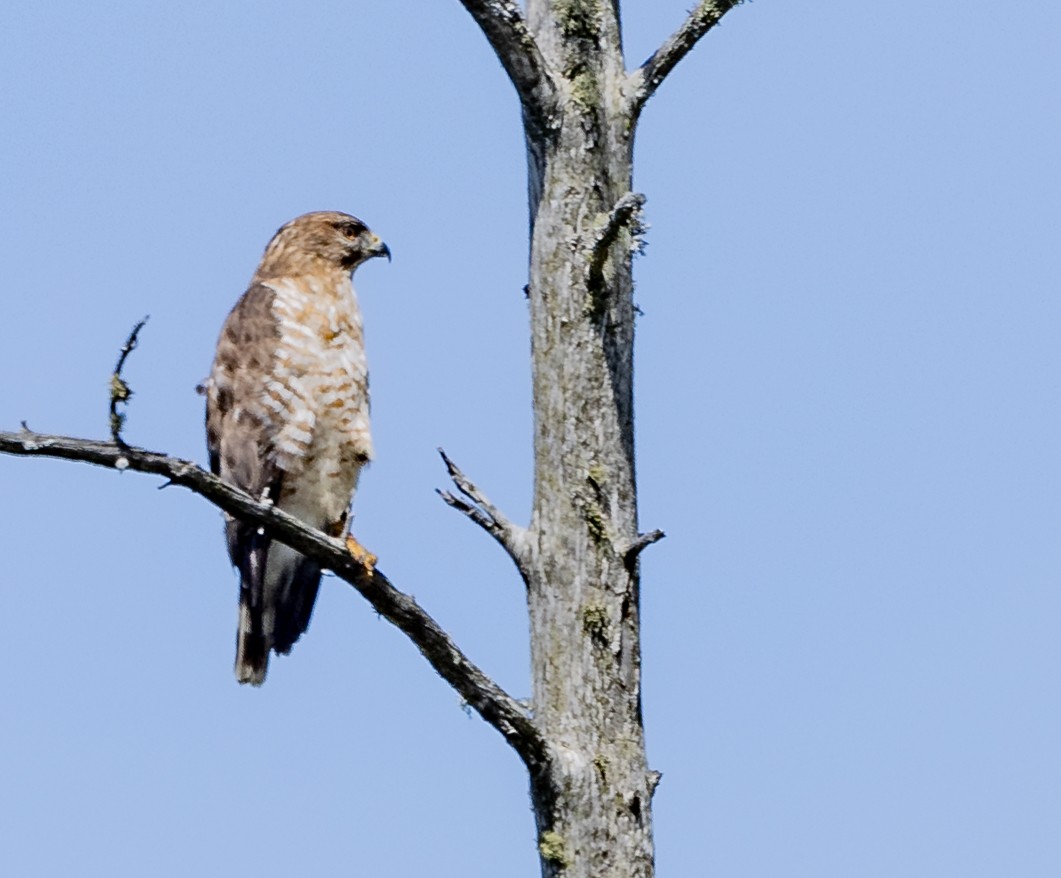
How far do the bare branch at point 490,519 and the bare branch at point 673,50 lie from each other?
123 cm

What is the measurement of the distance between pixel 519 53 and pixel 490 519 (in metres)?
1.33

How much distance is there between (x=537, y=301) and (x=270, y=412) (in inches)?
71.3

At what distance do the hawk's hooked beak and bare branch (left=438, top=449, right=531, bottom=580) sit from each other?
288 cm

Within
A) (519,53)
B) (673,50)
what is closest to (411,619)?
(519,53)

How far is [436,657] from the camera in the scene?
401 centimetres

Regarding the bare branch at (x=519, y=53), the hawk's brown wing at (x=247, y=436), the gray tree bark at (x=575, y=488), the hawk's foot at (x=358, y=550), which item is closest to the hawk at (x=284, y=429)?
the hawk's brown wing at (x=247, y=436)

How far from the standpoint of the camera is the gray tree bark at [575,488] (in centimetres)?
404

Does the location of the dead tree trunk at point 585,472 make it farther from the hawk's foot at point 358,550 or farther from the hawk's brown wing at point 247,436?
the hawk's brown wing at point 247,436

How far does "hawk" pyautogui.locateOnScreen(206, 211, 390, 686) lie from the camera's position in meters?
5.93

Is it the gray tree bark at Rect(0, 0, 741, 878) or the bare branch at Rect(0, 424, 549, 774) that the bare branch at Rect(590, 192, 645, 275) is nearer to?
the gray tree bark at Rect(0, 0, 741, 878)

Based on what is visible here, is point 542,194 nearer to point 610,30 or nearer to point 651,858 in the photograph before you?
point 610,30

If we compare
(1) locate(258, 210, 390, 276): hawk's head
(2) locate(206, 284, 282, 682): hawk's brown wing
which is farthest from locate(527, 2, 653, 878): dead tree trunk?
(1) locate(258, 210, 390, 276): hawk's head

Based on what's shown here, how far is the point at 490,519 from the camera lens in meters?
4.27

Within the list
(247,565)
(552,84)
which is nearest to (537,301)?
(552,84)
